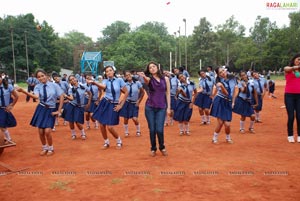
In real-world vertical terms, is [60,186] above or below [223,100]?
below

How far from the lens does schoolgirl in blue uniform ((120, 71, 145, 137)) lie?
9.20 m

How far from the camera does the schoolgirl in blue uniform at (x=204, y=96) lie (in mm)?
11117

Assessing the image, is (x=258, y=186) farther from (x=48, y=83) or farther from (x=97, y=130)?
(x=97, y=130)

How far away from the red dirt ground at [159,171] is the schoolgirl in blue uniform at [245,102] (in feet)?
2.45

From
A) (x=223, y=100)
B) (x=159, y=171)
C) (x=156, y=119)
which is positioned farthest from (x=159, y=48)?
(x=159, y=171)

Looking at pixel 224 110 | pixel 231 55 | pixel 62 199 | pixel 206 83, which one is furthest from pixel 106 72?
pixel 231 55

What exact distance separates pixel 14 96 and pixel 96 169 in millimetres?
3115

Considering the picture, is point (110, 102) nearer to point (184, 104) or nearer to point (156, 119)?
point (156, 119)

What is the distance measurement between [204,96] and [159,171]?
6.18 meters

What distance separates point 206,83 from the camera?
1131cm

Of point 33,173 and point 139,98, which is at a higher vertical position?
point 139,98

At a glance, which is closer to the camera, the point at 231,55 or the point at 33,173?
the point at 33,173

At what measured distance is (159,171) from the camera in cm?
539

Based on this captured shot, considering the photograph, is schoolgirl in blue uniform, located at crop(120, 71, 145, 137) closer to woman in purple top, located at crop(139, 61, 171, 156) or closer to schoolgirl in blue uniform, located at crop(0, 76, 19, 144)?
woman in purple top, located at crop(139, 61, 171, 156)
